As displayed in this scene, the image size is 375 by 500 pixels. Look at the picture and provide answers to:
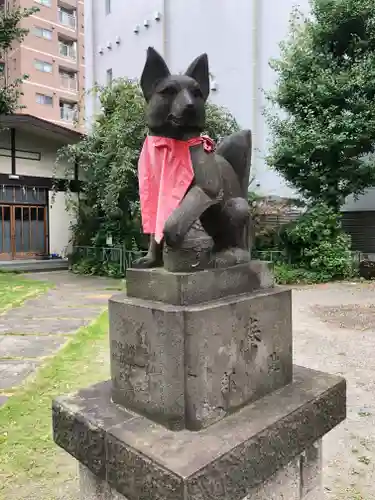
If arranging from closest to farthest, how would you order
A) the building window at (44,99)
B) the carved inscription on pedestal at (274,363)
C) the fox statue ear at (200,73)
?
the fox statue ear at (200,73), the carved inscription on pedestal at (274,363), the building window at (44,99)

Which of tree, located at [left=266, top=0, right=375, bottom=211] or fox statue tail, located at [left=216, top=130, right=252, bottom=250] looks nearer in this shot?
fox statue tail, located at [left=216, top=130, right=252, bottom=250]

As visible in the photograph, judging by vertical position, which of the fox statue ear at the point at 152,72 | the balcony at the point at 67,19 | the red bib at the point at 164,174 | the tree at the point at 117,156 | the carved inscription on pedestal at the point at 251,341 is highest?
the balcony at the point at 67,19

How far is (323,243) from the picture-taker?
10.8m

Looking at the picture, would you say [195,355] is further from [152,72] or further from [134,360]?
[152,72]

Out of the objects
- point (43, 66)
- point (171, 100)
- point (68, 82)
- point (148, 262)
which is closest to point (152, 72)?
point (171, 100)

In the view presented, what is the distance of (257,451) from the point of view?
1620 mm

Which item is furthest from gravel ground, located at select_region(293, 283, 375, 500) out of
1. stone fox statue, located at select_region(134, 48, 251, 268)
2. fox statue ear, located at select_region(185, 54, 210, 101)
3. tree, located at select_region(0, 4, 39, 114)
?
tree, located at select_region(0, 4, 39, 114)

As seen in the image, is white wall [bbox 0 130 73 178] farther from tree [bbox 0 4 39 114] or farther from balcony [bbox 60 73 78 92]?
balcony [bbox 60 73 78 92]

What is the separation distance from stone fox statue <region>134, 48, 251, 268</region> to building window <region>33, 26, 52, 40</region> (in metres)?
28.7

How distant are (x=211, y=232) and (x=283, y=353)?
0.71 meters

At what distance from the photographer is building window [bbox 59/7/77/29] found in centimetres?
2716

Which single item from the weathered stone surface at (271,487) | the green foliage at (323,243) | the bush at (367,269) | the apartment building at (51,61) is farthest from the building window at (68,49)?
the weathered stone surface at (271,487)

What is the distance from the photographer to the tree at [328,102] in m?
10.4

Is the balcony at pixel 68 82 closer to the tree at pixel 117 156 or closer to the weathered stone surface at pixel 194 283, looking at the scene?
the tree at pixel 117 156
